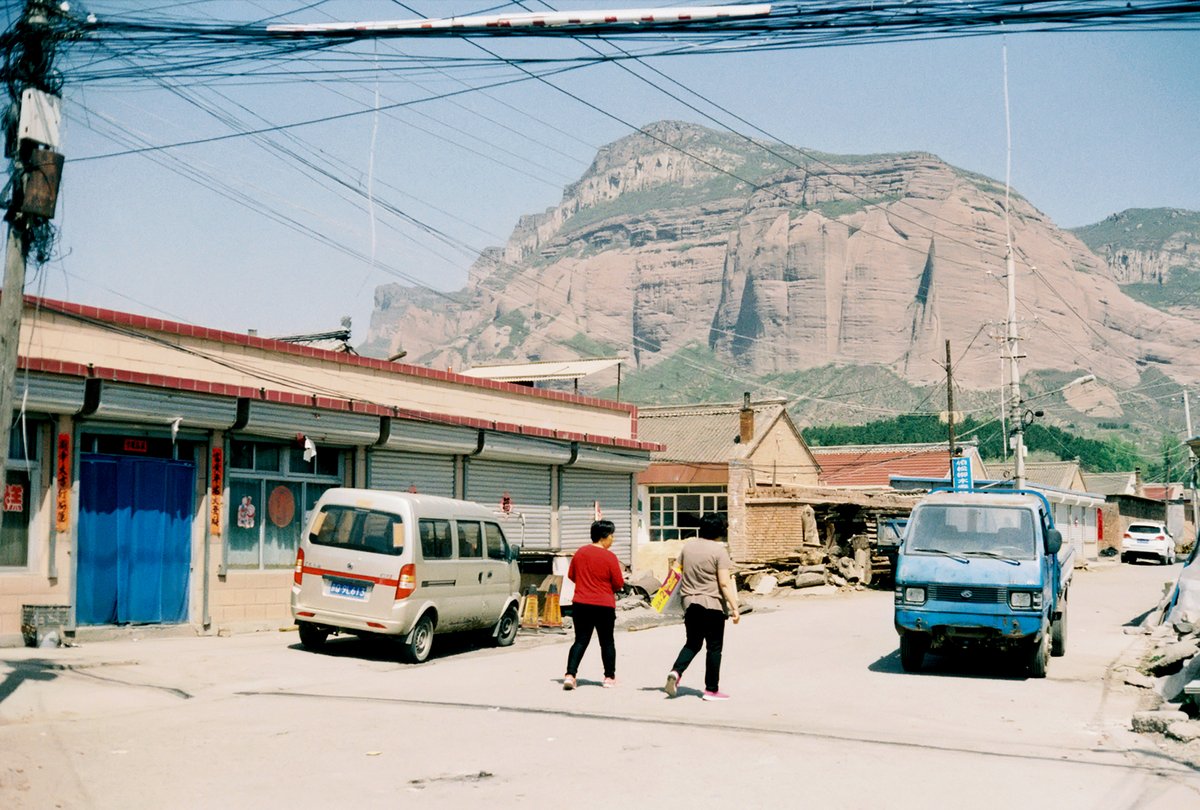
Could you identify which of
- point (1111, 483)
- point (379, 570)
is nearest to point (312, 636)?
point (379, 570)

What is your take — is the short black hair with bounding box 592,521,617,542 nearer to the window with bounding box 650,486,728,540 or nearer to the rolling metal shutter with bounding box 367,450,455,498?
the rolling metal shutter with bounding box 367,450,455,498

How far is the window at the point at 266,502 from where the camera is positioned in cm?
1880

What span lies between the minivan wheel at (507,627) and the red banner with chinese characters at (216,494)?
4742 mm

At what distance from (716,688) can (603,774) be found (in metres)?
3.95

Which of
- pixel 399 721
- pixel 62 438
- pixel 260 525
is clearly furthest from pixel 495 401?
pixel 399 721

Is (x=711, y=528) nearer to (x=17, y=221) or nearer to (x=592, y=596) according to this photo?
(x=592, y=596)

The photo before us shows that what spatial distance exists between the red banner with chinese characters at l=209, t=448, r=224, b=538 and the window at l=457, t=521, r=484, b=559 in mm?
4475

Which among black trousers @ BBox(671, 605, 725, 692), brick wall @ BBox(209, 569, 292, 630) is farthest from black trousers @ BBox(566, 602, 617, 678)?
brick wall @ BBox(209, 569, 292, 630)

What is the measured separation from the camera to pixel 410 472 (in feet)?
73.7

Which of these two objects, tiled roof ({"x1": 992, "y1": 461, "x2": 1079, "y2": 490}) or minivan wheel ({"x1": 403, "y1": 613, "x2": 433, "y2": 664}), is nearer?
minivan wheel ({"x1": 403, "y1": 613, "x2": 433, "y2": 664})

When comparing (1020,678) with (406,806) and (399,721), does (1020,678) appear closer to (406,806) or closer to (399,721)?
(399,721)

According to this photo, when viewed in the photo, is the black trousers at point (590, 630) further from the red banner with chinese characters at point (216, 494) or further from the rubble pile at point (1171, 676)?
the red banner with chinese characters at point (216, 494)

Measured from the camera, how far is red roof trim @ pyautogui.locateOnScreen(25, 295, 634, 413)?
16.4m

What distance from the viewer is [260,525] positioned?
1920 centimetres
